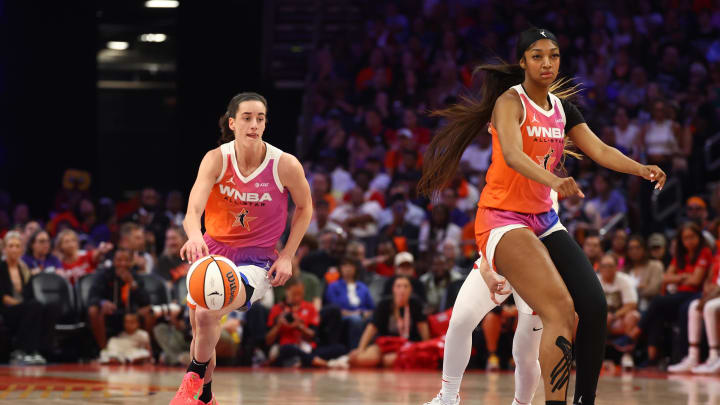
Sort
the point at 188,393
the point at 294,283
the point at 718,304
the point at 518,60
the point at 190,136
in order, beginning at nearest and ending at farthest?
the point at 518,60 < the point at 188,393 < the point at 718,304 < the point at 294,283 < the point at 190,136

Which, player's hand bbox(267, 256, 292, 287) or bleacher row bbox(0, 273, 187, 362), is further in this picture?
bleacher row bbox(0, 273, 187, 362)

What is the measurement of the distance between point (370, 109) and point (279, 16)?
5.32 m

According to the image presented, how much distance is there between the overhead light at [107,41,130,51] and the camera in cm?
2447

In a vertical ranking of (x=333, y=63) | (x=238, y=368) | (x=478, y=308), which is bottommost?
(x=238, y=368)

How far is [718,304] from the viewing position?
36.4ft

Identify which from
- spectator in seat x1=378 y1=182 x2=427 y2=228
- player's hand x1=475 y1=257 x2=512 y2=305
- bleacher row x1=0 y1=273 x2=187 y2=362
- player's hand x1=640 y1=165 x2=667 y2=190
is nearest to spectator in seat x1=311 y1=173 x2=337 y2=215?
spectator in seat x1=378 y1=182 x2=427 y2=228

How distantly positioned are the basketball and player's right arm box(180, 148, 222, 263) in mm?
71

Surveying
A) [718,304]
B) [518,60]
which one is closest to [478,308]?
[518,60]

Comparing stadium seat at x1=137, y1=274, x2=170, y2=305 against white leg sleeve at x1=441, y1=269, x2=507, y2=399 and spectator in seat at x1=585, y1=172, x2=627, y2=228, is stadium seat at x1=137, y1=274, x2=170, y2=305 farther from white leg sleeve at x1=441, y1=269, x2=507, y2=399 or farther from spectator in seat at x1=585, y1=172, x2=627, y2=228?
white leg sleeve at x1=441, y1=269, x2=507, y2=399

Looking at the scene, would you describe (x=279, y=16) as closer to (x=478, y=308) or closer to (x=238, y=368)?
(x=238, y=368)

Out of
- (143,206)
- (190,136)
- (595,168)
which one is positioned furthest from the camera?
(190,136)

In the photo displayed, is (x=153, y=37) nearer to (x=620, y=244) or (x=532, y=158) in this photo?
(x=620, y=244)

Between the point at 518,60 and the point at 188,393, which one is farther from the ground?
the point at 518,60

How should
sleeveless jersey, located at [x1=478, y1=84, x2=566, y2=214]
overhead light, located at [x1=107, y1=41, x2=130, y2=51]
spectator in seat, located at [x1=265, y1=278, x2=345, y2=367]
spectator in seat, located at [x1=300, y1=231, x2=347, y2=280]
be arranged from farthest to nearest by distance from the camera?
overhead light, located at [x1=107, y1=41, x2=130, y2=51] < spectator in seat, located at [x1=300, y1=231, x2=347, y2=280] < spectator in seat, located at [x1=265, y1=278, x2=345, y2=367] < sleeveless jersey, located at [x1=478, y1=84, x2=566, y2=214]
